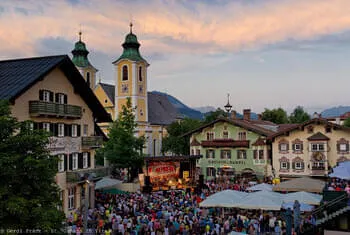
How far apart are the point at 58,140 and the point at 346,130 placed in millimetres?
29273

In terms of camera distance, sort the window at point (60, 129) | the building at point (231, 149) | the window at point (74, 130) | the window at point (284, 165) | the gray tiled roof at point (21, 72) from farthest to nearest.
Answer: the building at point (231, 149) < the window at point (284, 165) < the window at point (74, 130) < the window at point (60, 129) < the gray tiled roof at point (21, 72)

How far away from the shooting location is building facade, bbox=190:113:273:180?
4572 centimetres

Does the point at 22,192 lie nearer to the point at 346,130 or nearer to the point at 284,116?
the point at 346,130

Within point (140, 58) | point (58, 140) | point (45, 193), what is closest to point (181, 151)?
point (140, 58)

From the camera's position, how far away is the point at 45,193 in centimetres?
1305

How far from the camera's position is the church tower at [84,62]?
81.9 m

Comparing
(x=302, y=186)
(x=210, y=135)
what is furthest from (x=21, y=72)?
(x=210, y=135)

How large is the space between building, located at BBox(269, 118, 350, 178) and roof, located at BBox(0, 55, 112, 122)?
23852mm

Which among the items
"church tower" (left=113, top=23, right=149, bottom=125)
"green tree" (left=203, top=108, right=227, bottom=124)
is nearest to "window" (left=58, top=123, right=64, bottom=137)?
"green tree" (left=203, top=108, right=227, bottom=124)

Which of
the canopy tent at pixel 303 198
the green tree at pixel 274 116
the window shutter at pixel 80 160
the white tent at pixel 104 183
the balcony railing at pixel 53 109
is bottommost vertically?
the canopy tent at pixel 303 198

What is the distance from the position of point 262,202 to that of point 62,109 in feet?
47.3

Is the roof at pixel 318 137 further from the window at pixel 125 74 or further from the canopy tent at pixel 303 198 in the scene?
the window at pixel 125 74

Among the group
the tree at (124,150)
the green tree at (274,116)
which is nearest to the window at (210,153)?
the tree at (124,150)

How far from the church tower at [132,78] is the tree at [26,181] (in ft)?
190
